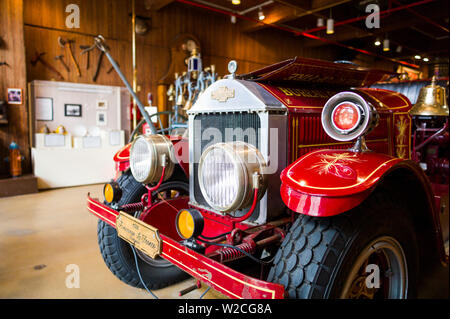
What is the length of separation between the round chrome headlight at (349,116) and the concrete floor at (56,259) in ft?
3.86

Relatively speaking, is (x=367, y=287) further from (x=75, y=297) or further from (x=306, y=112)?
(x=75, y=297)

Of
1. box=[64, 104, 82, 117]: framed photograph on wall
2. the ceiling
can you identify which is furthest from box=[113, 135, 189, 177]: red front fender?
box=[64, 104, 82, 117]: framed photograph on wall

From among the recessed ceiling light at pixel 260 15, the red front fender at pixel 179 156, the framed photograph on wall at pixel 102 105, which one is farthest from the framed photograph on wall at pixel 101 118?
A: the red front fender at pixel 179 156

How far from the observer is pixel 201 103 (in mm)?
1771

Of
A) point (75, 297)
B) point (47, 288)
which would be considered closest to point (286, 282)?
A: point (75, 297)

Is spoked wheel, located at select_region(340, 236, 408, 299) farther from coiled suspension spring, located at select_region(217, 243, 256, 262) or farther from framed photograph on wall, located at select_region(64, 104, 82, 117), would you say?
framed photograph on wall, located at select_region(64, 104, 82, 117)

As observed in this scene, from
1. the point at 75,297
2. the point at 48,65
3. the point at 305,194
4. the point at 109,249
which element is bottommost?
the point at 75,297

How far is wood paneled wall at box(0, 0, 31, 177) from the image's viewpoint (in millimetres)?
5477

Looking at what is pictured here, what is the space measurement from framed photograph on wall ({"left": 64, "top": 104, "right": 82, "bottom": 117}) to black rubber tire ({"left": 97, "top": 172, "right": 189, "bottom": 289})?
4871 mm

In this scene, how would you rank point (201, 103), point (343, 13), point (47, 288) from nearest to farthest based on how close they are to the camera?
point (201, 103) → point (47, 288) → point (343, 13)

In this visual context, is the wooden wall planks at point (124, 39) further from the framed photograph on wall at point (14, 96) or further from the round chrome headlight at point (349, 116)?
the round chrome headlight at point (349, 116)

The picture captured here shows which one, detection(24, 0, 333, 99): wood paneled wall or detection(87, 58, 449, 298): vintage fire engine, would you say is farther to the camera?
detection(24, 0, 333, 99): wood paneled wall

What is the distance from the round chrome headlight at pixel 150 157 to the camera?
5.99ft

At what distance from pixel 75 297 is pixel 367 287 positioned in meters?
1.79
